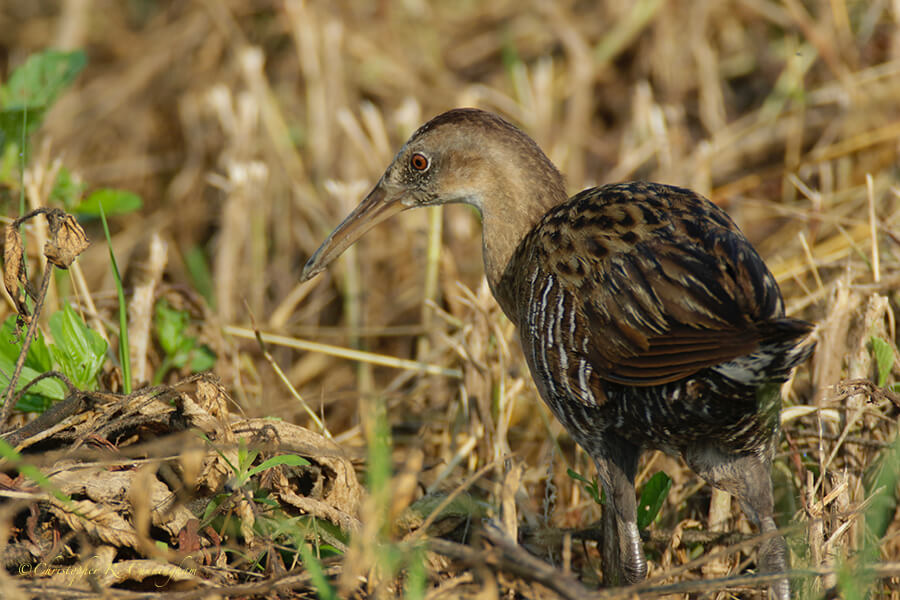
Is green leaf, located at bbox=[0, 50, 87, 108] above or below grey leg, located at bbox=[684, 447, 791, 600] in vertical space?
above

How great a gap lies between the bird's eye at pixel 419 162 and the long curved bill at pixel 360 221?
0.12m

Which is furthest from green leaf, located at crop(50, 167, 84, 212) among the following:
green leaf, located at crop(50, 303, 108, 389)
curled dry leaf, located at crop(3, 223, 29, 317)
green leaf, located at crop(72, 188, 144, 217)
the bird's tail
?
the bird's tail

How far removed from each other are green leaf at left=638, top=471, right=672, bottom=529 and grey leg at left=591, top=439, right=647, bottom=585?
69 millimetres

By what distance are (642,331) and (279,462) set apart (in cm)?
95

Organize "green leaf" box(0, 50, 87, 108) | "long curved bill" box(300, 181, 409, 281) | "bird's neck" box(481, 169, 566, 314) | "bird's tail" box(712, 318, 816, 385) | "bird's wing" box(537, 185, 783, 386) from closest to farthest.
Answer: "bird's tail" box(712, 318, 816, 385) < "bird's wing" box(537, 185, 783, 386) < "bird's neck" box(481, 169, 566, 314) < "green leaf" box(0, 50, 87, 108) < "long curved bill" box(300, 181, 409, 281)

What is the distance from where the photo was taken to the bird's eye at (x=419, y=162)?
10.9ft

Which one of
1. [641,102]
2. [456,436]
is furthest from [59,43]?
[456,436]

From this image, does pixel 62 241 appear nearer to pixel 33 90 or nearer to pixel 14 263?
pixel 14 263

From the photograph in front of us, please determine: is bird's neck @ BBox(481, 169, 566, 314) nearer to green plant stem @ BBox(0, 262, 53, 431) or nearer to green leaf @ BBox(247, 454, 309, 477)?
green leaf @ BBox(247, 454, 309, 477)

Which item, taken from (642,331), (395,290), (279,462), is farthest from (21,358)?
(395,290)

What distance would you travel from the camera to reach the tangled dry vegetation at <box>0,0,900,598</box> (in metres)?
2.37

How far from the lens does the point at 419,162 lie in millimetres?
3338

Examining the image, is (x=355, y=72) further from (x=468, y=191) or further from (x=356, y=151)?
(x=468, y=191)

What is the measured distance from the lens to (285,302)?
14.8 ft
